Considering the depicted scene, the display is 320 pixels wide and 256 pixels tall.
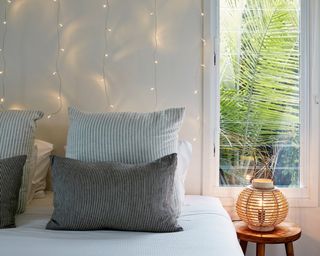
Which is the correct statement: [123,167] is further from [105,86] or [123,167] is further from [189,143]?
[105,86]

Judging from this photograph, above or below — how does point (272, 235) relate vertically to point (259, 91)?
below

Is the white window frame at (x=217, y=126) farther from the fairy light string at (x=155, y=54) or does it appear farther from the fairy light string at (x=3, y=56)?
the fairy light string at (x=3, y=56)

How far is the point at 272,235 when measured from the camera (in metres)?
2.02

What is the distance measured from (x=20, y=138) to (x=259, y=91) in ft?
4.42

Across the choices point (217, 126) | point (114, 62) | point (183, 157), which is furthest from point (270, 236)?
point (114, 62)

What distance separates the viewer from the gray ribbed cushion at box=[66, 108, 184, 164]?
1856 millimetres

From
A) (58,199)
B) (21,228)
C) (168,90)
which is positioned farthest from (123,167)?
(168,90)

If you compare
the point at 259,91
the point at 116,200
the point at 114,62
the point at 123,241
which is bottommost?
the point at 123,241

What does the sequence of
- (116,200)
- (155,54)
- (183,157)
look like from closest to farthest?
(116,200) → (183,157) → (155,54)

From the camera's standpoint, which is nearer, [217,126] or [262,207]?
[262,207]

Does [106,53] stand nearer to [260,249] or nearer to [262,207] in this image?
[262,207]

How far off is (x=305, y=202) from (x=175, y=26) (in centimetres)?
127

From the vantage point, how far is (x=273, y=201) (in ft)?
6.77

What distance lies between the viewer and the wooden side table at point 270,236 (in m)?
1.99
